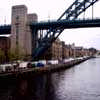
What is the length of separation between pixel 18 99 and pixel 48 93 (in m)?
3.60

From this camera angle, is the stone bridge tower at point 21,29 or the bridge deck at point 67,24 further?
the stone bridge tower at point 21,29

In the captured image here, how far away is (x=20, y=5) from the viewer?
132 feet

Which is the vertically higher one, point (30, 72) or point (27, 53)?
point (27, 53)

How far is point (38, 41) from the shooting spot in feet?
137

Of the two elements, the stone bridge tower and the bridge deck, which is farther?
the stone bridge tower

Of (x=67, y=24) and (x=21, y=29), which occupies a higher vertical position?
(x=67, y=24)

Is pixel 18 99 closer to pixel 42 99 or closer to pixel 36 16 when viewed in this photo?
pixel 42 99

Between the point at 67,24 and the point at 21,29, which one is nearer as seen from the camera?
the point at 67,24

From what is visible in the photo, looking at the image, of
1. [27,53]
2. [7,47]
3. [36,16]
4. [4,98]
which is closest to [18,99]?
[4,98]

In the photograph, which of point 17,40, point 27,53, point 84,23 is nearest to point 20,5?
point 17,40

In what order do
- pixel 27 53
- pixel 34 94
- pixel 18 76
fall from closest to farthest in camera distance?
pixel 34 94 < pixel 18 76 < pixel 27 53

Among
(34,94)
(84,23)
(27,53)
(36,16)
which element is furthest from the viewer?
(36,16)

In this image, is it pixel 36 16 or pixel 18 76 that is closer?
pixel 18 76

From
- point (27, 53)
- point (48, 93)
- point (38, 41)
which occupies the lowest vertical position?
point (48, 93)
